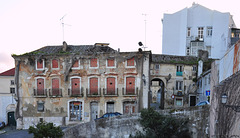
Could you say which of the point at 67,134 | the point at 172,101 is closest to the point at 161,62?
the point at 172,101

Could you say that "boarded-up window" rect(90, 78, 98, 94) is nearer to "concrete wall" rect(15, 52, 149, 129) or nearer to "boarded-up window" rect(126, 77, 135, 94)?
"concrete wall" rect(15, 52, 149, 129)

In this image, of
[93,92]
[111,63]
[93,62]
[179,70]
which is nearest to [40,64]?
[93,62]

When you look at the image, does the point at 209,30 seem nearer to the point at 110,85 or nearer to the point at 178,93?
the point at 178,93

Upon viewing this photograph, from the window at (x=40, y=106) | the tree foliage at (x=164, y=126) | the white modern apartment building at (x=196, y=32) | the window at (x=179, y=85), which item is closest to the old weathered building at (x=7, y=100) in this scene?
the window at (x=40, y=106)

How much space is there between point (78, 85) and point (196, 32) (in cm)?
2588

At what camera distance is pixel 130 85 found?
22688 millimetres

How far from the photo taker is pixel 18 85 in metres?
23.7

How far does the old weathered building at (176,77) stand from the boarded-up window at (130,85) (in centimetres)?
882

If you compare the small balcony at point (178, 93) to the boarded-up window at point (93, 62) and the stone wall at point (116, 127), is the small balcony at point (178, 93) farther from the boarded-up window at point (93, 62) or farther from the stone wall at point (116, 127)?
the boarded-up window at point (93, 62)

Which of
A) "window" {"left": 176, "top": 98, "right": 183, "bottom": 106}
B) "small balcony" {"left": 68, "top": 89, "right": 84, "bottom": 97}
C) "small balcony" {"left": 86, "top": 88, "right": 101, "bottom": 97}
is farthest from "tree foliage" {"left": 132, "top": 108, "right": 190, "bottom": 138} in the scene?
"window" {"left": 176, "top": 98, "right": 183, "bottom": 106}

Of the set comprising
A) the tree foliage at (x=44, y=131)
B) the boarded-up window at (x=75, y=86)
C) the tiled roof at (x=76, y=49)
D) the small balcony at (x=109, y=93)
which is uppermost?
the tiled roof at (x=76, y=49)

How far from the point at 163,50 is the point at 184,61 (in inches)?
360

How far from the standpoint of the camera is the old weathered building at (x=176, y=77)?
97.8 feet

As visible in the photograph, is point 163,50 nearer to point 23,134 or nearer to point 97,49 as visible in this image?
point 97,49
